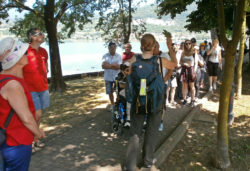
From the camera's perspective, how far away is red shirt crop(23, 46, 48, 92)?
4.45 meters

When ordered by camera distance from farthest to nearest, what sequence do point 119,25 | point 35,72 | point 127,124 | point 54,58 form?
1. point 119,25
2. point 54,58
3. point 127,124
4. point 35,72

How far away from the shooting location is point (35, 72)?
4.52 m

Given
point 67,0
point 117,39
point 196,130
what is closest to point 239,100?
point 196,130

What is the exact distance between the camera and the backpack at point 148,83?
3.45m

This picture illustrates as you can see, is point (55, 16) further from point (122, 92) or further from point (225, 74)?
point (225, 74)

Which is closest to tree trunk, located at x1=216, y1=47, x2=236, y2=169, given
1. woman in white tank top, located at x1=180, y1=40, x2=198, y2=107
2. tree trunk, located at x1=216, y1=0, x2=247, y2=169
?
tree trunk, located at x1=216, y1=0, x2=247, y2=169

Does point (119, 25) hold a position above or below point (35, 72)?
above

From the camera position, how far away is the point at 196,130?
579 cm

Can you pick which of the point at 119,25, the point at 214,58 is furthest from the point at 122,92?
the point at 119,25

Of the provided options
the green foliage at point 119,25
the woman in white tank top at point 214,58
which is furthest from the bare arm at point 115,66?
the green foliage at point 119,25

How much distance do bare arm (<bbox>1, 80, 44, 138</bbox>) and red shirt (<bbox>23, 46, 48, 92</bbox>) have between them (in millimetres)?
2289

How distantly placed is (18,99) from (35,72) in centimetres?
240

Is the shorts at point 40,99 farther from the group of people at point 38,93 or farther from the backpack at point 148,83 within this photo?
the backpack at point 148,83

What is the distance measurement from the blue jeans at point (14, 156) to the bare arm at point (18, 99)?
244mm
